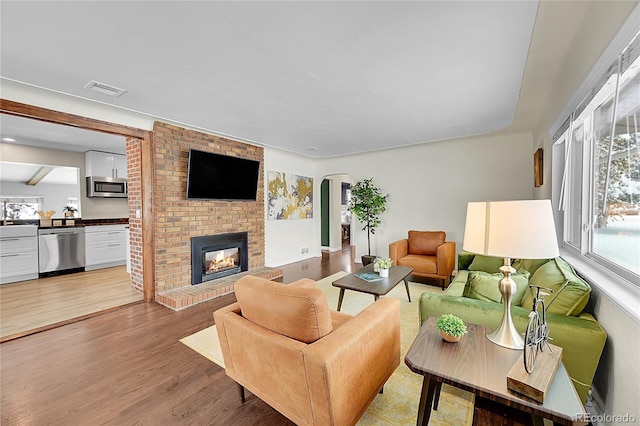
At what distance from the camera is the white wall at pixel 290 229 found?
530 cm

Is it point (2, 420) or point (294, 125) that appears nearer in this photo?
point (2, 420)

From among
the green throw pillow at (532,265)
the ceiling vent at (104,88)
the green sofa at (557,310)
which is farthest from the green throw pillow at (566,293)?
the ceiling vent at (104,88)

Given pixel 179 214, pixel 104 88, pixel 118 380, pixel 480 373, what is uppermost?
pixel 104 88

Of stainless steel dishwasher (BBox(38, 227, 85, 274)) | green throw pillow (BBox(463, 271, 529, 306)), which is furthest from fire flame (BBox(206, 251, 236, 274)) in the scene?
green throw pillow (BBox(463, 271, 529, 306))

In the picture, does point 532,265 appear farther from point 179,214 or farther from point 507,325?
point 179,214

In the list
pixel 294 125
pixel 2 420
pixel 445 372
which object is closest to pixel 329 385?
pixel 445 372

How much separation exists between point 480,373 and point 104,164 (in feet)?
23.3

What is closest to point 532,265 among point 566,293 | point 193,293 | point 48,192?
point 566,293

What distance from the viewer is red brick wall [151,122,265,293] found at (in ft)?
11.6

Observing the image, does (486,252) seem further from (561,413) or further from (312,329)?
(312,329)

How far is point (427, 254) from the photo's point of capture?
4438mm

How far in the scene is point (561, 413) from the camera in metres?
0.90

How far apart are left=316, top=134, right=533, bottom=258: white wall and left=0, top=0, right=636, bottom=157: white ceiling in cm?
116

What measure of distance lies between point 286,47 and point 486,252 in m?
1.84
